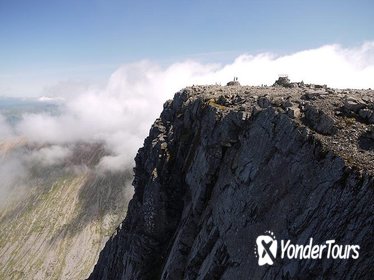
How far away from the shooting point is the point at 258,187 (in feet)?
119

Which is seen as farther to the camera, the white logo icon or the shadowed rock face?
the white logo icon

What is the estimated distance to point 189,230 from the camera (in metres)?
50.1

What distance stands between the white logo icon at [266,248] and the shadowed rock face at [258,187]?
62 cm

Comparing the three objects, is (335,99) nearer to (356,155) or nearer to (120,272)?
(356,155)

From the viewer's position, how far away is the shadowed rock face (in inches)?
1061

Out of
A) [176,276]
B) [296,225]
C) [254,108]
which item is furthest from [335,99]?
[176,276]

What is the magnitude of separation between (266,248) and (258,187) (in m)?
6.85

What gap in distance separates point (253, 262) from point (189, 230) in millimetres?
18126

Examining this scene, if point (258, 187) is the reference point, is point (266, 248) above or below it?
below

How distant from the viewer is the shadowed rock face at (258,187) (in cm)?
2694

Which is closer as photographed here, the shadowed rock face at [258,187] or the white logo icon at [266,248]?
the shadowed rock face at [258,187]

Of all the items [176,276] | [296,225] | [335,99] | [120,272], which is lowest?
[120,272]

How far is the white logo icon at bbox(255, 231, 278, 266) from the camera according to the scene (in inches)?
1224

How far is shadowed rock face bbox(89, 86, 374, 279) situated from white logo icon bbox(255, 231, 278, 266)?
62 centimetres
